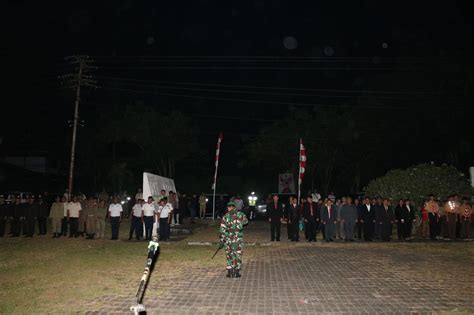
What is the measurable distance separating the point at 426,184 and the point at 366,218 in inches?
158

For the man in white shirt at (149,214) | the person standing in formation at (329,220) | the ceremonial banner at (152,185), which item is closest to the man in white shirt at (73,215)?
the ceremonial banner at (152,185)

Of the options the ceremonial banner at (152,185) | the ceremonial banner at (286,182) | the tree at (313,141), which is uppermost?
the tree at (313,141)

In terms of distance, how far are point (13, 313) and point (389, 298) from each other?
678cm

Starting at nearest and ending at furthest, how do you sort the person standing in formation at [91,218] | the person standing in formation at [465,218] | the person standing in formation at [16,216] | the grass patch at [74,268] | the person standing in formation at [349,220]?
the grass patch at [74,268] < the person standing in formation at [349,220] < the person standing in formation at [91,218] < the person standing in formation at [465,218] < the person standing in formation at [16,216]

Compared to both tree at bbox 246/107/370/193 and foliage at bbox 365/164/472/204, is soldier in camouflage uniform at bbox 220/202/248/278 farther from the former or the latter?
tree at bbox 246/107/370/193

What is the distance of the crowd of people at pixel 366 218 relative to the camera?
1761cm

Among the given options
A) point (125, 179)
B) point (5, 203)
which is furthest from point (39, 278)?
point (125, 179)

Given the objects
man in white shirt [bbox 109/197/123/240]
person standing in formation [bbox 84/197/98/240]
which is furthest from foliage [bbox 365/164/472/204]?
person standing in formation [bbox 84/197/98/240]

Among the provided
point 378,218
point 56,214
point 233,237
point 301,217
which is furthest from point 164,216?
point 378,218

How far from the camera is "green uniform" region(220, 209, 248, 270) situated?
392 inches

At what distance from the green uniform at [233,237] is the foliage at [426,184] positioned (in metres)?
12.3

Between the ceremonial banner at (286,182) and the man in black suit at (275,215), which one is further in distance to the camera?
the ceremonial banner at (286,182)

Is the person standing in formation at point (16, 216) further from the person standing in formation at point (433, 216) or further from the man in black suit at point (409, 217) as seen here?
the person standing in formation at point (433, 216)

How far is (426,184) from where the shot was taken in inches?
768
